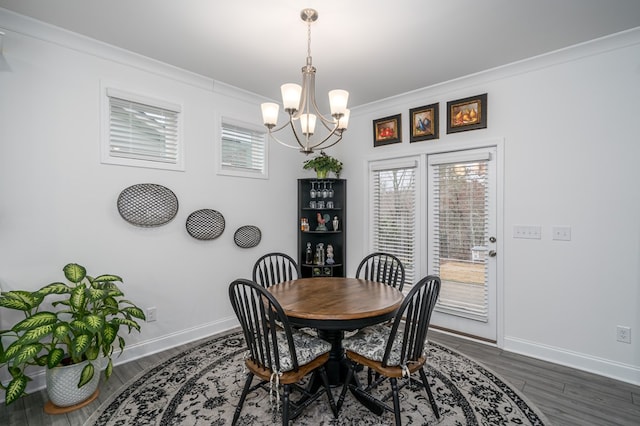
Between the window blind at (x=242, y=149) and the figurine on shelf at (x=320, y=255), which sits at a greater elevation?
the window blind at (x=242, y=149)

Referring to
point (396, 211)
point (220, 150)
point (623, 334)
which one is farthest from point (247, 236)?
point (623, 334)

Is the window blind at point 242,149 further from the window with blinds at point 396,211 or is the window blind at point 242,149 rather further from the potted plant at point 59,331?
the potted plant at point 59,331

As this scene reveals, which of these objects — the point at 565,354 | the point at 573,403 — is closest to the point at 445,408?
the point at 573,403

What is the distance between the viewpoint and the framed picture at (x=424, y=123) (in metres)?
3.56

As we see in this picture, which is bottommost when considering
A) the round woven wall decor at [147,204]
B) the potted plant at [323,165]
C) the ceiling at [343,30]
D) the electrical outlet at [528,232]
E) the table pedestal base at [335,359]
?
the table pedestal base at [335,359]

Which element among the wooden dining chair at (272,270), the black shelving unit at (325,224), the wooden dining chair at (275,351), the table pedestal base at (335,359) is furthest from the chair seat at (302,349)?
the black shelving unit at (325,224)

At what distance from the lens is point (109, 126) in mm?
2746

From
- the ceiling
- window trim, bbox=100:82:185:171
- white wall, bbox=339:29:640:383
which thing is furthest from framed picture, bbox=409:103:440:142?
window trim, bbox=100:82:185:171

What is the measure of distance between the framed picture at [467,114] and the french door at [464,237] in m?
0.26

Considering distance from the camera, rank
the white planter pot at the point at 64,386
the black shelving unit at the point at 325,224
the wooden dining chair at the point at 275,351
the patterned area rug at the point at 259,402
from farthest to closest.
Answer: the black shelving unit at the point at 325,224 < the white planter pot at the point at 64,386 < the patterned area rug at the point at 259,402 < the wooden dining chair at the point at 275,351

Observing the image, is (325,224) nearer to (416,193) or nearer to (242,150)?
(416,193)

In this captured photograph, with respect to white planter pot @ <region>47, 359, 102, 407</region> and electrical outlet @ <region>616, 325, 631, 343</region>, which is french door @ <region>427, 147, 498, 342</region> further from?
white planter pot @ <region>47, 359, 102, 407</region>

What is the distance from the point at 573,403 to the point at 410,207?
2246 mm

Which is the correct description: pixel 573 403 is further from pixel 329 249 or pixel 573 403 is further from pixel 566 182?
pixel 329 249
